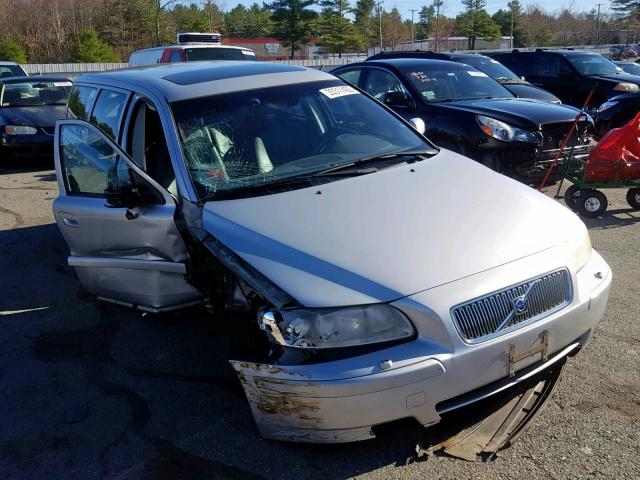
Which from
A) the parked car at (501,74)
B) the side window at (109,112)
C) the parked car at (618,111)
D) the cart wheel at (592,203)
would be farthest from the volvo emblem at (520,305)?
the parked car at (618,111)

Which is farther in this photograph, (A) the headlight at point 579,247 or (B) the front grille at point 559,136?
(B) the front grille at point 559,136

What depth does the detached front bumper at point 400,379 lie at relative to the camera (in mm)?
2414

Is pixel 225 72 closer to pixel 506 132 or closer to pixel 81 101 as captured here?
pixel 81 101

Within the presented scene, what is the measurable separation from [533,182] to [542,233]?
4.32 m

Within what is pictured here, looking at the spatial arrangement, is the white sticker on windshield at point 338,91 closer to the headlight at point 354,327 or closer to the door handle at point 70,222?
the door handle at point 70,222

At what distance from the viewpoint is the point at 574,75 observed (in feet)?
42.1

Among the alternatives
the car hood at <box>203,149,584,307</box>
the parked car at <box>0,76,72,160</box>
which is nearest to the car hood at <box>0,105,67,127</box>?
the parked car at <box>0,76,72,160</box>

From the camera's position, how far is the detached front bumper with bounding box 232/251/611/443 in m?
2.41

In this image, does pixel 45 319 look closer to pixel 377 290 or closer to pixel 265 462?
pixel 265 462

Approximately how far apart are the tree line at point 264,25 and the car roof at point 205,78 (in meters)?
35.1

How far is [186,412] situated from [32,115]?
9610 millimetres

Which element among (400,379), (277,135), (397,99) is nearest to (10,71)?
(397,99)

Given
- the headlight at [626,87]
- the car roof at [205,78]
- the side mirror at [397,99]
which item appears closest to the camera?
the car roof at [205,78]

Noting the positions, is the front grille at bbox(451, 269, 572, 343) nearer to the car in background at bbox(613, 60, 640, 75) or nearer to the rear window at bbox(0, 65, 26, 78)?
the car in background at bbox(613, 60, 640, 75)
